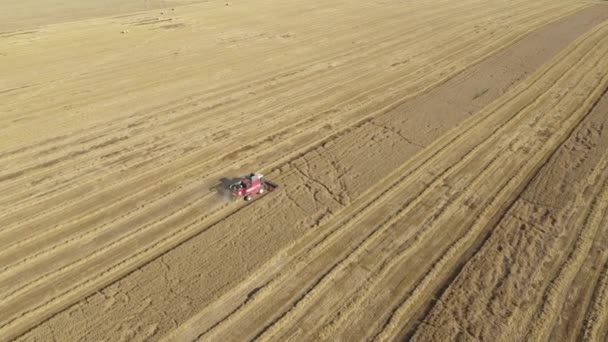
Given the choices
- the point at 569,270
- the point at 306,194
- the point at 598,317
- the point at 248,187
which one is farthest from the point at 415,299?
the point at 248,187

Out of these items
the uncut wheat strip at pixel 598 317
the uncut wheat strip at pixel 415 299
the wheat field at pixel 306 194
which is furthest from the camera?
the wheat field at pixel 306 194

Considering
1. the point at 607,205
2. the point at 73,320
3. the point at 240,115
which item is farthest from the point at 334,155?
the point at 73,320

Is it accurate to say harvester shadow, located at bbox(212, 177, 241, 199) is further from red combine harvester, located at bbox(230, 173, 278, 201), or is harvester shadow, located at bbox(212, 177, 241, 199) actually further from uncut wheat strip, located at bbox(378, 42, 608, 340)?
uncut wheat strip, located at bbox(378, 42, 608, 340)

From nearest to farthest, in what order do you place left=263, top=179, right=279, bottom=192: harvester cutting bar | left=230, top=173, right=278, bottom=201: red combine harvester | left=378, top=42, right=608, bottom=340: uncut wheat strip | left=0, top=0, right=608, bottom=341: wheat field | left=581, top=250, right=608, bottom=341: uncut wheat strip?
left=581, top=250, right=608, bottom=341: uncut wheat strip < left=378, top=42, right=608, bottom=340: uncut wheat strip < left=0, top=0, right=608, bottom=341: wheat field < left=230, top=173, right=278, bottom=201: red combine harvester < left=263, top=179, right=279, bottom=192: harvester cutting bar

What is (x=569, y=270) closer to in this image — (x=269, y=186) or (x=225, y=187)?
(x=269, y=186)

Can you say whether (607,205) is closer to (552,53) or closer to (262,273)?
(262,273)

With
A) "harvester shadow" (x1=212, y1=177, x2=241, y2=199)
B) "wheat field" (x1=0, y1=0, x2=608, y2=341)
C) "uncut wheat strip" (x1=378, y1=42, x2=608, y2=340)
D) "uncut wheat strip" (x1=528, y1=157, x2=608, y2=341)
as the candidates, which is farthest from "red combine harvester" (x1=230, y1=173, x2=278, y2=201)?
"uncut wheat strip" (x1=528, y1=157, x2=608, y2=341)

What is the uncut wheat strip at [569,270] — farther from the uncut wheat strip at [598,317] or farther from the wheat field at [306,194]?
the uncut wheat strip at [598,317]

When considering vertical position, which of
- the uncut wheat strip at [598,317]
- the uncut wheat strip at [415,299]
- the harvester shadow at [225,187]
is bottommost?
the uncut wheat strip at [598,317]

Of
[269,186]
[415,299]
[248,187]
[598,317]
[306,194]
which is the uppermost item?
[248,187]

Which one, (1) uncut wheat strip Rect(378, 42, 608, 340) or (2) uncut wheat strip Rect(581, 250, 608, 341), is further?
(1) uncut wheat strip Rect(378, 42, 608, 340)

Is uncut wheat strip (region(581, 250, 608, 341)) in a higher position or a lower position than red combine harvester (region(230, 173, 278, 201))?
lower

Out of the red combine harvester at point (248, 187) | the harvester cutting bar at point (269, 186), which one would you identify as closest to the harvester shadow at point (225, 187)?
the red combine harvester at point (248, 187)
